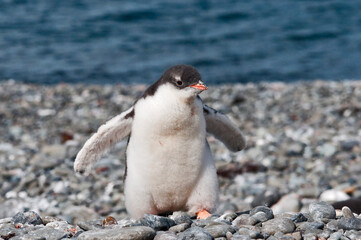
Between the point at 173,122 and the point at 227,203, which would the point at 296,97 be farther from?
the point at 173,122

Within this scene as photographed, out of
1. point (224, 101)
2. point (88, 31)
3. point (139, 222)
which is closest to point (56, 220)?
point (139, 222)

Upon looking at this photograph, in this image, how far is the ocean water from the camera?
18359 millimetres

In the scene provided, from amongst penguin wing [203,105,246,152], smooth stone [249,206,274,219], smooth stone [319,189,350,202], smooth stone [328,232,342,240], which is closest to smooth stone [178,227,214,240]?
smooth stone [249,206,274,219]

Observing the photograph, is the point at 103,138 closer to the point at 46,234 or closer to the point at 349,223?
the point at 46,234

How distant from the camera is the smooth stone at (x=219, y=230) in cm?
362

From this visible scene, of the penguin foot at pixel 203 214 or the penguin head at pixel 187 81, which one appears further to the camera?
the penguin foot at pixel 203 214

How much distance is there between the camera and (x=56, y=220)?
4.17 meters

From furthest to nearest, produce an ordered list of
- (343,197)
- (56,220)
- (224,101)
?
(224,101) < (343,197) < (56,220)

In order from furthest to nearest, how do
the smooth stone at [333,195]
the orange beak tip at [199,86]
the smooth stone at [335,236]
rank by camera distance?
the smooth stone at [333,195] → the orange beak tip at [199,86] → the smooth stone at [335,236]

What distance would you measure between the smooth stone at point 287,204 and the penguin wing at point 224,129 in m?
0.98

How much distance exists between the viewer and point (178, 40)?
21.8 meters

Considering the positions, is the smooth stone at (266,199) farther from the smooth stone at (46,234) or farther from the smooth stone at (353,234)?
the smooth stone at (46,234)

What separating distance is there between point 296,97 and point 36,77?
26.1 ft

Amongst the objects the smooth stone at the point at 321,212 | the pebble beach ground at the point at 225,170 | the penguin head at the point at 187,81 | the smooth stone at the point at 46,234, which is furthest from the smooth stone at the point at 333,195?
the smooth stone at the point at 46,234
